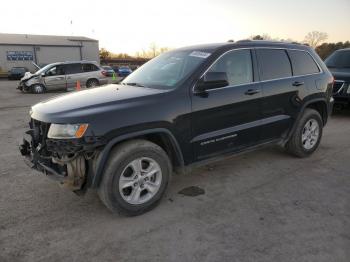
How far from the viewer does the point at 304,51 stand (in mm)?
5238

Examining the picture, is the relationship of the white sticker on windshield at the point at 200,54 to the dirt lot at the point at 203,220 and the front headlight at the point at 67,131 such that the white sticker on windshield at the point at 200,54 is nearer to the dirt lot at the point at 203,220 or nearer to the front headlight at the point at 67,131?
Result: the dirt lot at the point at 203,220

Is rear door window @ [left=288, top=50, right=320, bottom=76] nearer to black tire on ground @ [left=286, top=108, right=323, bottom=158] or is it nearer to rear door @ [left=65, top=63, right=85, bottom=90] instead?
black tire on ground @ [left=286, top=108, right=323, bottom=158]

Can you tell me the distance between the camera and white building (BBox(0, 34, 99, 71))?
41.1 metres

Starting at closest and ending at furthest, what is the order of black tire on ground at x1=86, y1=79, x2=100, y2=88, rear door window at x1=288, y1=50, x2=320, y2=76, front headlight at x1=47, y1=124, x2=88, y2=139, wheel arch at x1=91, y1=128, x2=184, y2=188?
1. front headlight at x1=47, y1=124, x2=88, y2=139
2. wheel arch at x1=91, y1=128, x2=184, y2=188
3. rear door window at x1=288, y1=50, x2=320, y2=76
4. black tire on ground at x1=86, y1=79, x2=100, y2=88

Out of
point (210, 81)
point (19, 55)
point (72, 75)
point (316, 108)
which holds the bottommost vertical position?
point (316, 108)

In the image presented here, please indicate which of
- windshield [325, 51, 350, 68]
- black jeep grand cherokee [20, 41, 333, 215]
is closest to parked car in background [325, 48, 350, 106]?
windshield [325, 51, 350, 68]

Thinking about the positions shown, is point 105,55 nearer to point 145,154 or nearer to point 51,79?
point 51,79

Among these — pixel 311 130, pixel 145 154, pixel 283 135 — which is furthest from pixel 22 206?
pixel 311 130

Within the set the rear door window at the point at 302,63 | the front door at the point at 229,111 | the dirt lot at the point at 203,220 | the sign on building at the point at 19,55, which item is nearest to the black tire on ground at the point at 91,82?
the dirt lot at the point at 203,220

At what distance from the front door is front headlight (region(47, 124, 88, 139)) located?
128 centimetres

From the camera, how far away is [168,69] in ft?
14.1

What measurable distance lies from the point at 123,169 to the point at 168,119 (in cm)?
72

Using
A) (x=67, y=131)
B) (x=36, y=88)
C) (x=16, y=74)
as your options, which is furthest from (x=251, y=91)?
(x=16, y=74)

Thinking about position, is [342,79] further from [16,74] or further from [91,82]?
[16,74]
